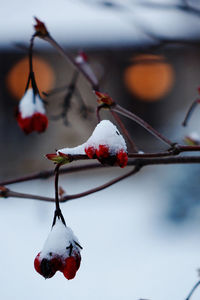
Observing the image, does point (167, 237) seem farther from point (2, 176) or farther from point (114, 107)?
point (2, 176)

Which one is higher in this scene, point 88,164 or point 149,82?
point 88,164

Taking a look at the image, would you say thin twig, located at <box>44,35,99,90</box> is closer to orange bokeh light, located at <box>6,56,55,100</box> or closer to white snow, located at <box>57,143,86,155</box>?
white snow, located at <box>57,143,86,155</box>

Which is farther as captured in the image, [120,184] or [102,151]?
[120,184]

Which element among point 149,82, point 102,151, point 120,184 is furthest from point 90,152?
point 149,82

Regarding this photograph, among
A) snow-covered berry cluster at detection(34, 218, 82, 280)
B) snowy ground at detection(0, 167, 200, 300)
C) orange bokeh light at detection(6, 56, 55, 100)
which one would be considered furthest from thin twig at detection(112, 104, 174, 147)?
orange bokeh light at detection(6, 56, 55, 100)

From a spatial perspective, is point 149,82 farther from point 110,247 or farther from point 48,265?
point 48,265

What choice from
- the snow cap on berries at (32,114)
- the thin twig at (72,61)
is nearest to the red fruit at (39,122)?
the snow cap on berries at (32,114)
